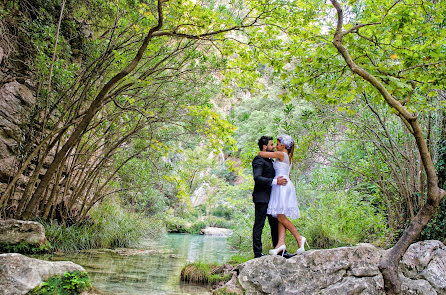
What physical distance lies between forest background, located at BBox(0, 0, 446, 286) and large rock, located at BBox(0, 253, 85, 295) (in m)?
2.74

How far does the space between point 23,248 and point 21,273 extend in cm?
298

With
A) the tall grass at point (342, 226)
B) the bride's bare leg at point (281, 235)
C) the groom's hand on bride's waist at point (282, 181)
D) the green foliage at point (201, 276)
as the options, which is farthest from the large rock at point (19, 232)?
the groom's hand on bride's waist at point (282, 181)

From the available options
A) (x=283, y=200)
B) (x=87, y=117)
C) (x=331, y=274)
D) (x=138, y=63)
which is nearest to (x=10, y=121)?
(x=87, y=117)

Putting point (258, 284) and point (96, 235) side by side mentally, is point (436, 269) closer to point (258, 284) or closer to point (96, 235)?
point (258, 284)

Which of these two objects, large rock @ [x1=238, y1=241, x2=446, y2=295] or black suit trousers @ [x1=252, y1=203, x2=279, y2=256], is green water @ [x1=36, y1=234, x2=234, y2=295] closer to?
black suit trousers @ [x1=252, y1=203, x2=279, y2=256]

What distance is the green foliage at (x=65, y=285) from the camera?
308 cm

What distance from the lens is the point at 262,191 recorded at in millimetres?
4188

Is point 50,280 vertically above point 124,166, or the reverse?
point 124,166

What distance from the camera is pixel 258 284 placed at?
11.6 ft

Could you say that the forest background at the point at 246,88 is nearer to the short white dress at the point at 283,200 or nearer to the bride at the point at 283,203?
the bride at the point at 283,203

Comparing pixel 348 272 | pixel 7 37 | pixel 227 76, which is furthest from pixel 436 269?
pixel 7 37

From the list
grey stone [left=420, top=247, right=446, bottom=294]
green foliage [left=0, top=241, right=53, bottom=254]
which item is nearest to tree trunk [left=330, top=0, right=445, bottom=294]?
grey stone [left=420, top=247, right=446, bottom=294]

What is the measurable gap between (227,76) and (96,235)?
5659mm

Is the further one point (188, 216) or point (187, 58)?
point (188, 216)
